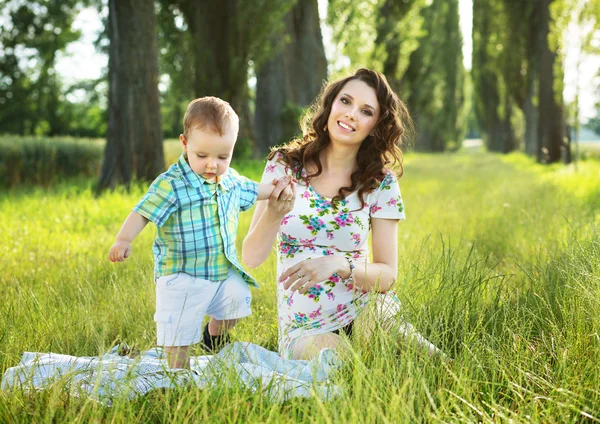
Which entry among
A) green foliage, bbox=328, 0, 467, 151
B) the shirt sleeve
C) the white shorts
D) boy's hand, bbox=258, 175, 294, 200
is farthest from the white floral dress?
green foliage, bbox=328, 0, 467, 151

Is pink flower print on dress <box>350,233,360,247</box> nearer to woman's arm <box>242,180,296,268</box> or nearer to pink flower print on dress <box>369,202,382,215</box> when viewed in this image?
pink flower print on dress <box>369,202,382,215</box>

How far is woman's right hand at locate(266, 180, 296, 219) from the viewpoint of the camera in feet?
8.77

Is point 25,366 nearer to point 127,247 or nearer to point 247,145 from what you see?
point 127,247

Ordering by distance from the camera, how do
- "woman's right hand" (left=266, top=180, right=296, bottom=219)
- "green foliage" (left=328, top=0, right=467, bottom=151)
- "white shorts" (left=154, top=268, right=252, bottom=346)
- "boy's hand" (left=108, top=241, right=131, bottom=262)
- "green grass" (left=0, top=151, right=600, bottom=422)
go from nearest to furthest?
1. "green grass" (left=0, top=151, right=600, bottom=422)
2. "boy's hand" (left=108, top=241, right=131, bottom=262)
3. "white shorts" (left=154, top=268, right=252, bottom=346)
4. "woman's right hand" (left=266, top=180, right=296, bottom=219)
5. "green foliage" (left=328, top=0, right=467, bottom=151)

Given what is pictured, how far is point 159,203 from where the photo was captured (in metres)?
2.50

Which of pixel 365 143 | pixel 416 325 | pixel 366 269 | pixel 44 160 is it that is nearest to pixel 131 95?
pixel 44 160

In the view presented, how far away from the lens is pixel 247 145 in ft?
44.1

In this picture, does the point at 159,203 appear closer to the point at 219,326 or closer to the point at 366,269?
the point at 219,326

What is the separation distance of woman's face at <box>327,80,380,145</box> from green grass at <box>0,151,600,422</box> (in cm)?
76

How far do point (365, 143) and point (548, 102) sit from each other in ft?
48.9

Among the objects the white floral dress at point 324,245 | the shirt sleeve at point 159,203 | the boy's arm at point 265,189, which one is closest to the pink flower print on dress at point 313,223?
the white floral dress at point 324,245

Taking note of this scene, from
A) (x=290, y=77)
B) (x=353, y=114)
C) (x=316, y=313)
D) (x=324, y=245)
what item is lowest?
(x=316, y=313)

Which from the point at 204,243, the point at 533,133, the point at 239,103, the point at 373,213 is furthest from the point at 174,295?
the point at 533,133

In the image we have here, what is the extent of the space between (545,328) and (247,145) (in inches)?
442
